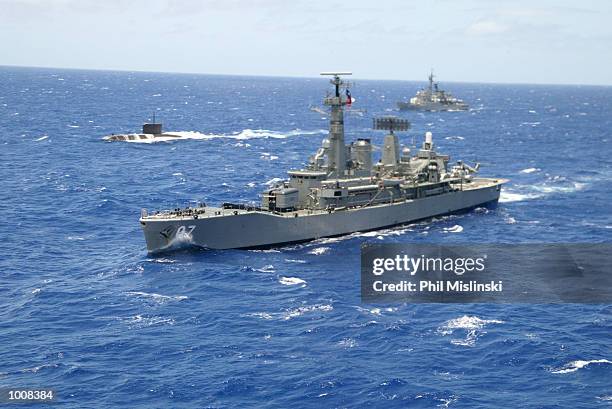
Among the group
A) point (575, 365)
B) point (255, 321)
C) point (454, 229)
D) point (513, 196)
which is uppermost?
point (513, 196)

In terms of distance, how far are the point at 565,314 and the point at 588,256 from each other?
11.1 metres

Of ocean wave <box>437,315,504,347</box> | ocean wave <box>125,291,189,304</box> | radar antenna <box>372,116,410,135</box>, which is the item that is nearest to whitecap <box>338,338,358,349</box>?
ocean wave <box>437,315,504,347</box>

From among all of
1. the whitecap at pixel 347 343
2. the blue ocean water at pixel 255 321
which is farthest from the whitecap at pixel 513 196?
the whitecap at pixel 347 343

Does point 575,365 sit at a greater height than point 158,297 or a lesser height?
lesser

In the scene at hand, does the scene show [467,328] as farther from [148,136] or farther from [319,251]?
[148,136]

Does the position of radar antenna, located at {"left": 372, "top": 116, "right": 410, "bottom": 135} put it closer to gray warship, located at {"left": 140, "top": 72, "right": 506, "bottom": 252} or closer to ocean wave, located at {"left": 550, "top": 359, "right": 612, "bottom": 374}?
gray warship, located at {"left": 140, "top": 72, "right": 506, "bottom": 252}

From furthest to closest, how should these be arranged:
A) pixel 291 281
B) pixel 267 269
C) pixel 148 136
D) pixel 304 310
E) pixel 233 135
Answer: pixel 233 135 < pixel 148 136 < pixel 267 269 < pixel 291 281 < pixel 304 310

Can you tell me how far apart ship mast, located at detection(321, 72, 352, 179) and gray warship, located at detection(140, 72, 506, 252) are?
0.09 meters

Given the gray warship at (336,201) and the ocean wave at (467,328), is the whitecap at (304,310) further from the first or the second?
the gray warship at (336,201)

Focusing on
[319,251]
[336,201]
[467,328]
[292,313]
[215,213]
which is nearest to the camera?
[467,328]

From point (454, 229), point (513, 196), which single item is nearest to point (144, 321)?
point (454, 229)

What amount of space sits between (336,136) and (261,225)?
14.3 meters

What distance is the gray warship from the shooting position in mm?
60219

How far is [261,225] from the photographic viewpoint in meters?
62.0
